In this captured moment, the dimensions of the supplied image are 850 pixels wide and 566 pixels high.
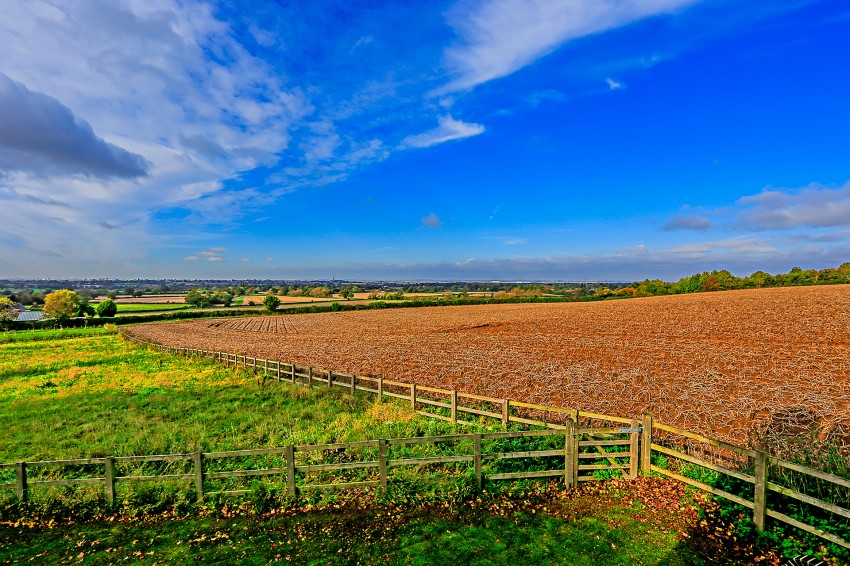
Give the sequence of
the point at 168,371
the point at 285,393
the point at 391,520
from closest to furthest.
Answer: the point at 391,520 → the point at 285,393 → the point at 168,371

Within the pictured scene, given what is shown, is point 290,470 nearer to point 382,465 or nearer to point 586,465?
point 382,465

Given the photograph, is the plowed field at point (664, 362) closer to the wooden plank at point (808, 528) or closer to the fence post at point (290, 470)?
the wooden plank at point (808, 528)

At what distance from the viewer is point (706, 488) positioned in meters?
7.05

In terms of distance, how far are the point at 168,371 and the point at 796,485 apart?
29.2 meters

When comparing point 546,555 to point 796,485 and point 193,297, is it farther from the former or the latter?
point 193,297

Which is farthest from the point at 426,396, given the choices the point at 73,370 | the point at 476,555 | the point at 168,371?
the point at 73,370

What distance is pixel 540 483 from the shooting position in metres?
8.16

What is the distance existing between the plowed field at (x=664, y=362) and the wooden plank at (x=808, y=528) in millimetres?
5730

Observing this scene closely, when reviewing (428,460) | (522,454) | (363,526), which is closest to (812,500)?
(522,454)

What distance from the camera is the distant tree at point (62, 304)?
77.3 m

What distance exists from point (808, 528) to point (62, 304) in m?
107

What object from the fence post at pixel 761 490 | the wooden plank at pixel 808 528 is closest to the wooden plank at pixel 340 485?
the fence post at pixel 761 490

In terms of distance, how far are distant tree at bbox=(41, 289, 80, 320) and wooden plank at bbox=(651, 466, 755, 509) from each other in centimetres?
9969

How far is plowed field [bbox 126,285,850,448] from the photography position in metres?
12.8
